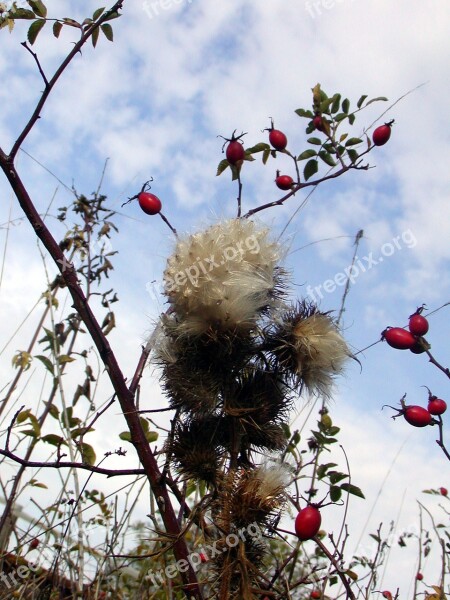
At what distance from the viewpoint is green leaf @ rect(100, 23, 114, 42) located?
1.92 meters

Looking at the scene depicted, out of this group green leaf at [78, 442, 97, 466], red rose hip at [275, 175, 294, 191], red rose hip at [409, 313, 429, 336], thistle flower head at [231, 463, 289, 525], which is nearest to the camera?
thistle flower head at [231, 463, 289, 525]

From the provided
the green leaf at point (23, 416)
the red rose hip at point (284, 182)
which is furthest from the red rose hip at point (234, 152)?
the green leaf at point (23, 416)

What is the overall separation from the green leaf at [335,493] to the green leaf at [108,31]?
1.59 m

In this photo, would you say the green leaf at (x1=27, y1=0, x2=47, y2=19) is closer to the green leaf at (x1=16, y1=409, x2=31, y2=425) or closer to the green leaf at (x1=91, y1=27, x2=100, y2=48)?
the green leaf at (x1=91, y1=27, x2=100, y2=48)

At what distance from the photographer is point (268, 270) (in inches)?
61.0

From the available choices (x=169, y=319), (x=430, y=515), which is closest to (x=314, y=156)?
(x=169, y=319)

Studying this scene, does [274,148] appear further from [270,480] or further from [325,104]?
[270,480]

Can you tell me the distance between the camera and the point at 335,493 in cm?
216

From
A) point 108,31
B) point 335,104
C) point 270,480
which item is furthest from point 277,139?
point 270,480

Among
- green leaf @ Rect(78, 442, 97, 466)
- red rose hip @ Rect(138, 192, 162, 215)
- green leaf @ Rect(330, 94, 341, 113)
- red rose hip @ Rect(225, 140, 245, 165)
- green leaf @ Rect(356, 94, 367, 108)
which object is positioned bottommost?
green leaf @ Rect(78, 442, 97, 466)

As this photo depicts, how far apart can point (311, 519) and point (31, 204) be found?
1036 mm

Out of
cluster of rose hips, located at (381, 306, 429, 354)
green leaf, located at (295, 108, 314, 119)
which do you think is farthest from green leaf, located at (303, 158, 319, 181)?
cluster of rose hips, located at (381, 306, 429, 354)

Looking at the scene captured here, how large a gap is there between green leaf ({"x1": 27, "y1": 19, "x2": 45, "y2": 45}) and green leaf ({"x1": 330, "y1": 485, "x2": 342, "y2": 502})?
1.69m

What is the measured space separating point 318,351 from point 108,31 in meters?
1.16
